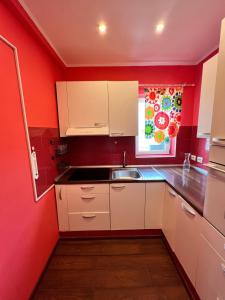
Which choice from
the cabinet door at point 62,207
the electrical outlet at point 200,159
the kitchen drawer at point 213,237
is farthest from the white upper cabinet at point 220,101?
the cabinet door at point 62,207

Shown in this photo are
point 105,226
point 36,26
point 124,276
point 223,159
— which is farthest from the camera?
point 105,226

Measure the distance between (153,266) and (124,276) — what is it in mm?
340

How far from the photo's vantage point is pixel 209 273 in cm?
105

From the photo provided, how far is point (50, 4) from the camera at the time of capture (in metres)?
1.16

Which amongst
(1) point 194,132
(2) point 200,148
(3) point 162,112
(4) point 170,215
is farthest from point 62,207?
(1) point 194,132

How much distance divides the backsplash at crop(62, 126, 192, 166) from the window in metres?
0.22

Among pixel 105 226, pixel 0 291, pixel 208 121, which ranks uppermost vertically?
pixel 208 121

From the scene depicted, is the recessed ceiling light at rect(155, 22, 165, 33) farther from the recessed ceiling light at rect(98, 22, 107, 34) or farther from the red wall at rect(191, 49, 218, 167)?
the red wall at rect(191, 49, 218, 167)

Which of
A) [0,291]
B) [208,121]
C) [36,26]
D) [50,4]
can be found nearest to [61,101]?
[36,26]

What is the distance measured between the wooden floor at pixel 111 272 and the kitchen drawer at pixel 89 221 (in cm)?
19

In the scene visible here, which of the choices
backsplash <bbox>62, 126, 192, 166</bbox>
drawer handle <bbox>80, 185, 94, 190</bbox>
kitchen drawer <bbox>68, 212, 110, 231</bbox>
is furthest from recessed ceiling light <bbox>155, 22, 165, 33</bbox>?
kitchen drawer <bbox>68, 212, 110, 231</bbox>

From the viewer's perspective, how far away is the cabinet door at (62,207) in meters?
1.90

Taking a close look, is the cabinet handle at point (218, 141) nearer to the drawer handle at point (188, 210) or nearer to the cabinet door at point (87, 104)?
the drawer handle at point (188, 210)

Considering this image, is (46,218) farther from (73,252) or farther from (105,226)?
(105,226)
